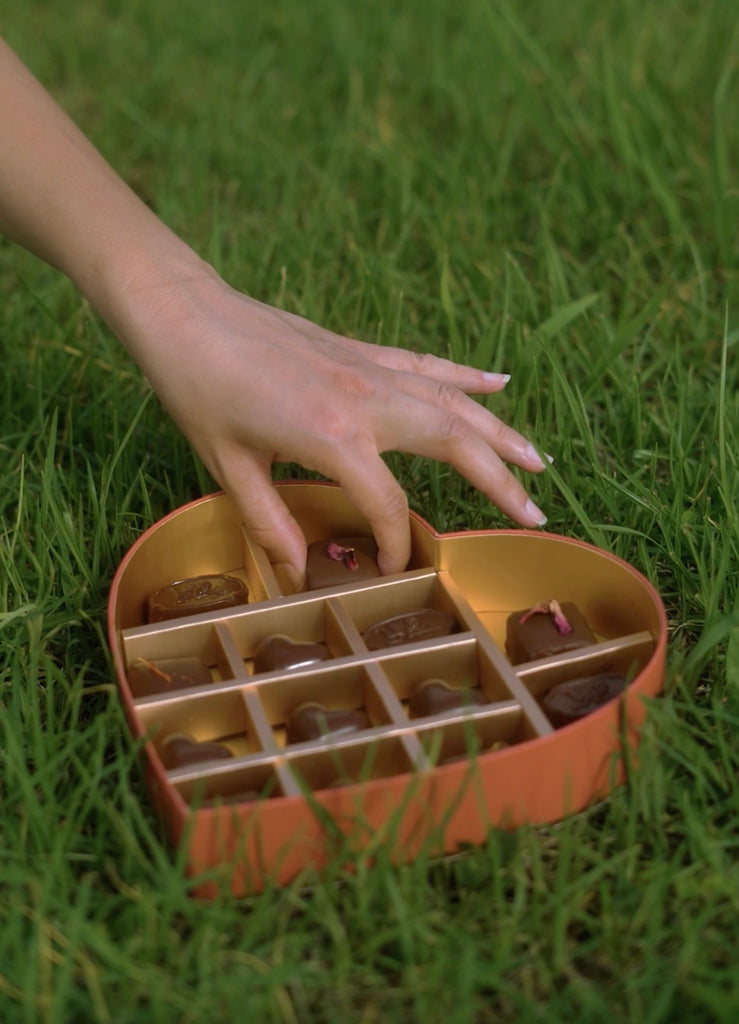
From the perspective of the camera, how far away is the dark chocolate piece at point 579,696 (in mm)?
1227

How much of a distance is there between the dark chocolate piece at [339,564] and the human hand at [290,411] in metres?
0.02

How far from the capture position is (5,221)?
1456mm

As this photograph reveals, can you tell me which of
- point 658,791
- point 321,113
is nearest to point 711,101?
point 321,113

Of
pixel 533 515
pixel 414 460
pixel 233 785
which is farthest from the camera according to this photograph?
pixel 414 460

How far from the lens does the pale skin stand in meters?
1.30

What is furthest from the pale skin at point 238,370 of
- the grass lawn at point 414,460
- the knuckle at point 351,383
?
the grass lawn at point 414,460

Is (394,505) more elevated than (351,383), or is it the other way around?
(351,383)

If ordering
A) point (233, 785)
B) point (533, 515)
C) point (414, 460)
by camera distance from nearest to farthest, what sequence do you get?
point (233, 785), point (533, 515), point (414, 460)

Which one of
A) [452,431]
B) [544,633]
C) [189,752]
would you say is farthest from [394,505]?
[189,752]

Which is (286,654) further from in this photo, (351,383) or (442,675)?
(351,383)

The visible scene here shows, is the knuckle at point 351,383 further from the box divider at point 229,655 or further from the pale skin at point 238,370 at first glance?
the box divider at point 229,655

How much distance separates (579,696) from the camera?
1241 millimetres

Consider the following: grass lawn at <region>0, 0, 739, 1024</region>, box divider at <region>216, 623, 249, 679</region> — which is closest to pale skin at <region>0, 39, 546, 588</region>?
box divider at <region>216, 623, 249, 679</region>

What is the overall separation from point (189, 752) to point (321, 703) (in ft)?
0.52
